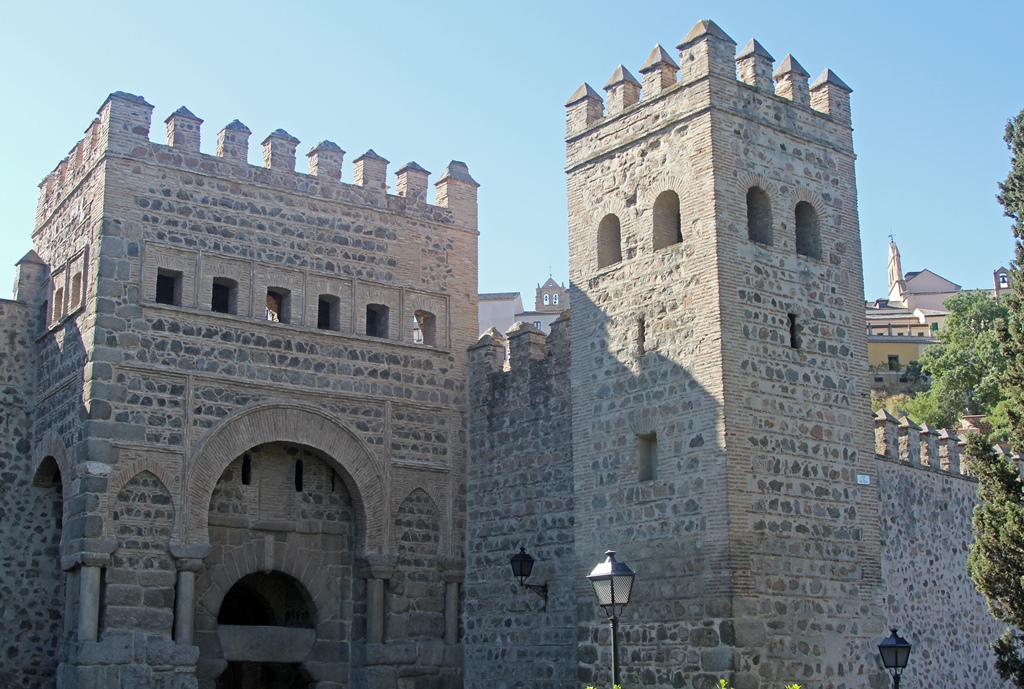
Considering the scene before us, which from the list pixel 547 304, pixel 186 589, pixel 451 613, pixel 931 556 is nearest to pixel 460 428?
pixel 451 613

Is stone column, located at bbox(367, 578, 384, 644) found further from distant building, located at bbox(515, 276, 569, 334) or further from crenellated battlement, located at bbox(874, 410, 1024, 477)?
distant building, located at bbox(515, 276, 569, 334)

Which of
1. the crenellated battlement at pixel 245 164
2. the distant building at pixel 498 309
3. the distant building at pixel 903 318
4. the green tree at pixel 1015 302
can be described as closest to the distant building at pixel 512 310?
the distant building at pixel 498 309

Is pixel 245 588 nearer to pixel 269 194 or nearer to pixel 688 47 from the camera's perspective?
pixel 269 194

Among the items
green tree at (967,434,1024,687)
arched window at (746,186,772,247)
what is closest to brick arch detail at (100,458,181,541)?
arched window at (746,186,772,247)

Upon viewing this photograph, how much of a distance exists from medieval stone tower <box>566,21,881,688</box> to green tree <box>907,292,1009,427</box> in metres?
29.1

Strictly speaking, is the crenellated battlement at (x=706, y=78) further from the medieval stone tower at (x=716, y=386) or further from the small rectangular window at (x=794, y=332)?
the small rectangular window at (x=794, y=332)

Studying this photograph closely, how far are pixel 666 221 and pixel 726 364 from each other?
223 centimetres

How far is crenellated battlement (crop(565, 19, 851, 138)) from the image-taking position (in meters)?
Result: 14.9

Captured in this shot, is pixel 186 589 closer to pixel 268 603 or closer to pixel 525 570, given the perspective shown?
pixel 268 603

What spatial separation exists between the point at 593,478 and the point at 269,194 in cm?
630

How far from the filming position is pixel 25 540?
57.0 feet

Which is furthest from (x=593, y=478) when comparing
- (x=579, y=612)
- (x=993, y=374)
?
(x=993, y=374)

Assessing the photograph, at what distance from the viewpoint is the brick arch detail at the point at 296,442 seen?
16422mm

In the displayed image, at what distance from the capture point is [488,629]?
17750 millimetres
